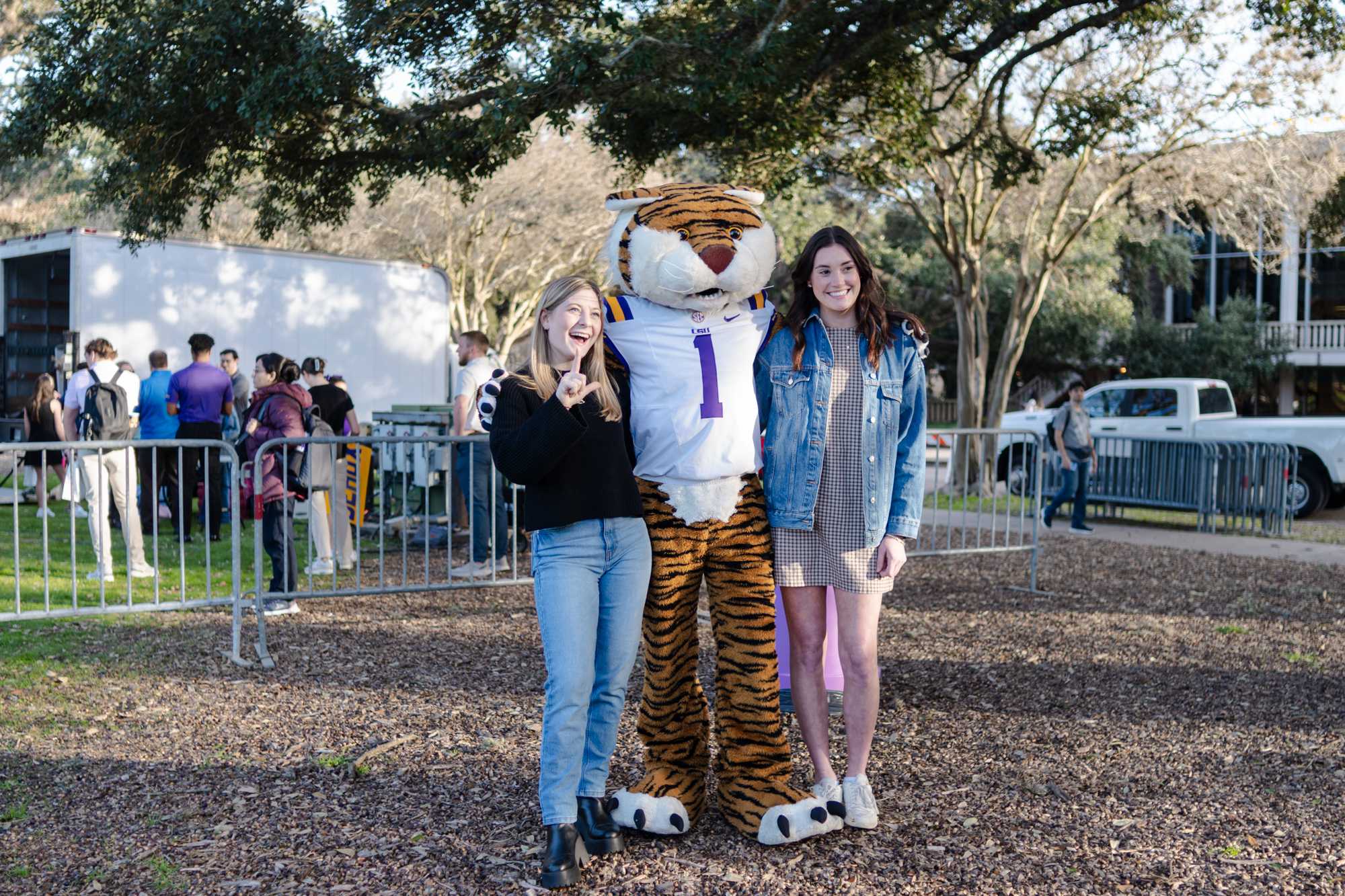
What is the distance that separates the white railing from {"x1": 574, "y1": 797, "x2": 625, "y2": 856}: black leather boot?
3147 cm

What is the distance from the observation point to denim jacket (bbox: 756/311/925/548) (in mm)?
3928

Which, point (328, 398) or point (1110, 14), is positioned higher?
point (1110, 14)

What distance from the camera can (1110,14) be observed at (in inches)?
410

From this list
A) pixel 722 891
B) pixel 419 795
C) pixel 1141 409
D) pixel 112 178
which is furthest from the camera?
pixel 1141 409

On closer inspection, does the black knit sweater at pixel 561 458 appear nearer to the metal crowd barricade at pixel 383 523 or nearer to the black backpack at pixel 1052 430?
the metal crowd barricade at pixel 383 523

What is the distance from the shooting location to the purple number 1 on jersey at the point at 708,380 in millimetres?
3826

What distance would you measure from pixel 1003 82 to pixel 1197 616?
6189 millimetres

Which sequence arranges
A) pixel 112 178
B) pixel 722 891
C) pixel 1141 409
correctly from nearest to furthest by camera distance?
pixel 722 891, pixel 112 178, pixel 1141 409

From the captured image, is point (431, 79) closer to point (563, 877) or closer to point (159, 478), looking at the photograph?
point (159, 478)

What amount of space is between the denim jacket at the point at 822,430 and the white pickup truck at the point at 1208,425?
11657mm

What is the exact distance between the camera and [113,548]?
11.3m

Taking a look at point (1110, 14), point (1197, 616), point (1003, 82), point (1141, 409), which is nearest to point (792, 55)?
point (1110, 14)

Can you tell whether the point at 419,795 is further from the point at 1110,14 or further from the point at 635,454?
the point at 1110,14

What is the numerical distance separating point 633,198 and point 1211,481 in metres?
11.4
